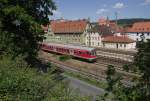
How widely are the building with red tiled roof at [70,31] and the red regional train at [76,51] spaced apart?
25.9m

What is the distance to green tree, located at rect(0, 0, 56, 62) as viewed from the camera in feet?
81.0

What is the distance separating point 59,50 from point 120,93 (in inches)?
1931

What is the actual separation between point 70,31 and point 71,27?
4.40 ft

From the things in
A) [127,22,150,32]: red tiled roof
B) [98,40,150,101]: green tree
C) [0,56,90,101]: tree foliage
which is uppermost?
[127,22,150,32]: red tiled roof

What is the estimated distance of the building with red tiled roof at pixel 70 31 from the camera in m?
86.6

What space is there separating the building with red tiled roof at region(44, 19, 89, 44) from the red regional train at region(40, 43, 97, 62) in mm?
25936

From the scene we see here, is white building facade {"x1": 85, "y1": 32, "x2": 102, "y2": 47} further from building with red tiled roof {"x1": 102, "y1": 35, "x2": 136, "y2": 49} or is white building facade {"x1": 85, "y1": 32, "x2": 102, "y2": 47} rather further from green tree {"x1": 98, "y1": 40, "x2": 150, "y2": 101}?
green tree {"x1": 98, "y1": 40, "x2": 150, "y2": 101}

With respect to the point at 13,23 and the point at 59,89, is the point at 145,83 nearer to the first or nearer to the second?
the point at 59,89

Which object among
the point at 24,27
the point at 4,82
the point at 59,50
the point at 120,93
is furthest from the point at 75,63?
the point at 120,93

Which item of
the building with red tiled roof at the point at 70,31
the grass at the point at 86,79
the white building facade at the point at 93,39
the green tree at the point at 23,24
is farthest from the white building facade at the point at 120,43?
the green tree at the point at 23,24

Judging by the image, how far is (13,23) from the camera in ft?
89.2

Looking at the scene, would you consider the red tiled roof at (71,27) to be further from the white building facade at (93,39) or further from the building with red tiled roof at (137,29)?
the building with red tiled roof at (137,29)

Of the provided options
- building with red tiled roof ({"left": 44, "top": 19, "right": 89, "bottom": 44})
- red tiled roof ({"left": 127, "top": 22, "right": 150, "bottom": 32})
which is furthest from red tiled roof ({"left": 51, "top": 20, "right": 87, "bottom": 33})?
red tiled roof ({"left": 127, "top": 22, "right": 150, "bottom": 32})

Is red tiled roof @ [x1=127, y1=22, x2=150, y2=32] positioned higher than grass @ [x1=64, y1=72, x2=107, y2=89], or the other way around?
red tiled roof @ [x1=127, y1=22, x2=150, y2=32]
